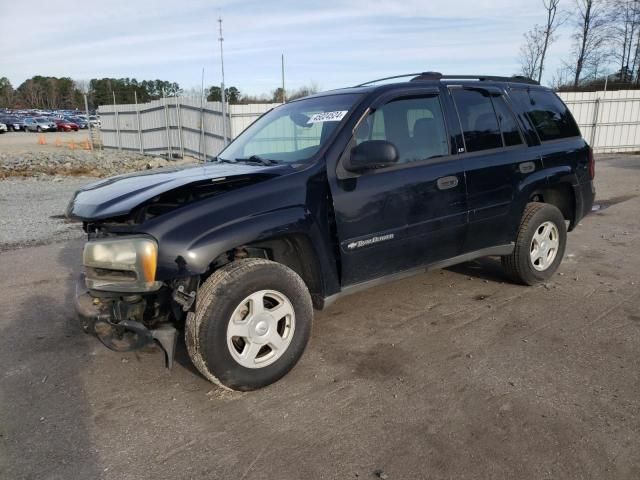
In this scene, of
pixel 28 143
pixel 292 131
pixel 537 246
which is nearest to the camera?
pixel 292 131

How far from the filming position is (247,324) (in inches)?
120

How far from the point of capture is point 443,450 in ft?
8.35

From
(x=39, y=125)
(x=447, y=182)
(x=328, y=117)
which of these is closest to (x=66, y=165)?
(x=328, y=117)

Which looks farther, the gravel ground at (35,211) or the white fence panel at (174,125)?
the white fence panel at (174,125)

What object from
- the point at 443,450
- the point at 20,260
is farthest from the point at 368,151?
the point at 20,260

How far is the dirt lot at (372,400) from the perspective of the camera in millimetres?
2488

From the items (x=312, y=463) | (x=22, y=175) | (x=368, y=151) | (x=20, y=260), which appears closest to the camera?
(x=312, y=463)

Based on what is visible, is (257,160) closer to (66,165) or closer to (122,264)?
(122,264)

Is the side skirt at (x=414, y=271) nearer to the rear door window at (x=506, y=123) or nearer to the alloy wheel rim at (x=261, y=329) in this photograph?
the alloy wheel rim at (x=261, y=329)

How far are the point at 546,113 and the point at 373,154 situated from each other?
261cm

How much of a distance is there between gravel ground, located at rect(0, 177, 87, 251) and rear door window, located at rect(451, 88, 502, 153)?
5.80 meters

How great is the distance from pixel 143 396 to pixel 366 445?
1.46 m

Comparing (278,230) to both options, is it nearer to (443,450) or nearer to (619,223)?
(443,450)

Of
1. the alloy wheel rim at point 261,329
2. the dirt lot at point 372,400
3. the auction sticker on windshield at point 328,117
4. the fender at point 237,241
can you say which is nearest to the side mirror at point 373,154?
the auction sticker on windshield at point 328,117
